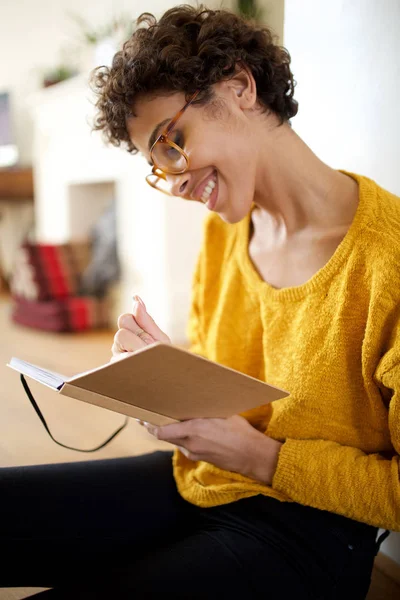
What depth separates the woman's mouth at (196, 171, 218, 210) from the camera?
0.85 m

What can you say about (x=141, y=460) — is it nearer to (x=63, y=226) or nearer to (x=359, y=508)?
(x=359, y=508)

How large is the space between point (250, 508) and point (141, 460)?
215mm

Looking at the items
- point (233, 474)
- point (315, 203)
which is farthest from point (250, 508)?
point (315, 203)

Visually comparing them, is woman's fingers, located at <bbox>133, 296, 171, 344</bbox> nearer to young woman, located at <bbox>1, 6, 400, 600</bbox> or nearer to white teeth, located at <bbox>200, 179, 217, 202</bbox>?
young woman, located at <bbox>1, 6, 400, 600</bbox>

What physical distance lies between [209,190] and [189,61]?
0.17m

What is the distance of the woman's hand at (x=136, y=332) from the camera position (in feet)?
2.49

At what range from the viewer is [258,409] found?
3.04ft

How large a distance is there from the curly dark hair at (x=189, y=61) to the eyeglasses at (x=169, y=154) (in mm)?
37

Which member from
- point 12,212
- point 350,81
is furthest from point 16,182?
→ point 350,81

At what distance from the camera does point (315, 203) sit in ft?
2.83

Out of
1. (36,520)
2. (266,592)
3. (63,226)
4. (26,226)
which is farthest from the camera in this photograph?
(26,226)

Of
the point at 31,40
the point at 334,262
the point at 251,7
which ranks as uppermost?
the point at 31,40

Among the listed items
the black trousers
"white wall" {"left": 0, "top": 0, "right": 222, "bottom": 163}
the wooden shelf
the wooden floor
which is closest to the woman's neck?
the black trousers

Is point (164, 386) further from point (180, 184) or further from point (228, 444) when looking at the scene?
point (180, 184)
